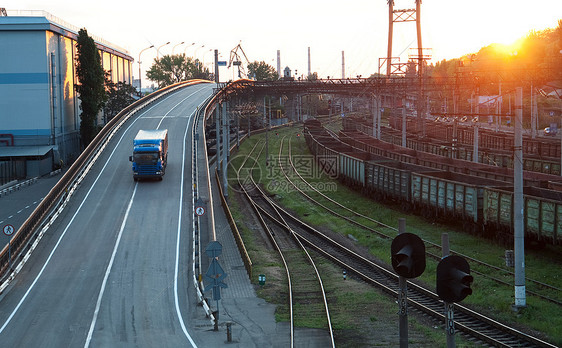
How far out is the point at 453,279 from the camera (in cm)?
834

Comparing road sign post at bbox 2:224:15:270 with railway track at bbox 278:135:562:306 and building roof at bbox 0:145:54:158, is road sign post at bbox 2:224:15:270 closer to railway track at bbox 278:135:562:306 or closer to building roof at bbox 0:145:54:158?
railway track at bbox 278:135:562:306

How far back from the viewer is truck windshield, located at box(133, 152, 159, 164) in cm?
4494

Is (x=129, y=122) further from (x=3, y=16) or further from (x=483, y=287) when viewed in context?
(x=483, y=287)

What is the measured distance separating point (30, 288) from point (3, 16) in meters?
53.7

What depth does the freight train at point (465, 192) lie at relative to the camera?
2864 centimetres

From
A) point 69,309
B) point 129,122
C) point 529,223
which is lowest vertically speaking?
point 69,309

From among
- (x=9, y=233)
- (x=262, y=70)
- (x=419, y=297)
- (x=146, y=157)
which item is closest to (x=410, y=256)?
(x=419, y=297)

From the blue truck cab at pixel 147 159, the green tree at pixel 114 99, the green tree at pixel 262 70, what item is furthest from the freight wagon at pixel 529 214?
the green tree at pixel 262 70

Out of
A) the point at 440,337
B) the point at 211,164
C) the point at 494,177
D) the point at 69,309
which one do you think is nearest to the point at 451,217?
the point at 494,177

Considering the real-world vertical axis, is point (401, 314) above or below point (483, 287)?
above

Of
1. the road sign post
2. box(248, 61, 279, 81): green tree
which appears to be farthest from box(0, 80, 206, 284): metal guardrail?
box(248, 61, 279, 81): green tree

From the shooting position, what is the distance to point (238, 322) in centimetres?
2205

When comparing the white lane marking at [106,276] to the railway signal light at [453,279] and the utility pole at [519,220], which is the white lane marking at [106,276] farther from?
the railway signal light at [453,279]

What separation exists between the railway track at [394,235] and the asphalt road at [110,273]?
10247 millimetres
